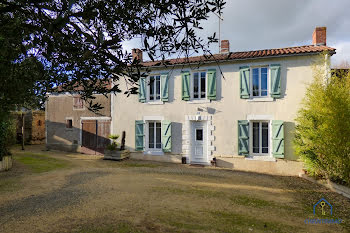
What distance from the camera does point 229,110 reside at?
10.5m

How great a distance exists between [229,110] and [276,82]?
2.44m

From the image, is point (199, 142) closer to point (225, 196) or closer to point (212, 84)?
point (212, 84)

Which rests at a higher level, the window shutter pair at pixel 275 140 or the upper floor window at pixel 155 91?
the upper floor window at pixel 155 91

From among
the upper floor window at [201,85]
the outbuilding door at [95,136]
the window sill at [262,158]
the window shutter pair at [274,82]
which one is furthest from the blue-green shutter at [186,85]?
the outbuilding door at [95,136]

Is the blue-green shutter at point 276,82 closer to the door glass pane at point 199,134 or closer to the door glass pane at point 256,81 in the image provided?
A: the door glass pane at point 256,81

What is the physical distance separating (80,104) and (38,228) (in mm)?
11209

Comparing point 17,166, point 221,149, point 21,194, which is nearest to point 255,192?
point 221,149

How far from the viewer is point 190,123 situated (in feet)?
36.8

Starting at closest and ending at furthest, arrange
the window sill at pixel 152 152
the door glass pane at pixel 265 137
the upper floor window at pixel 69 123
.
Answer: the door glass pane at pixel 265 137 → the window sill at pixel 152 152 → the upper floor window at pixel 69 123

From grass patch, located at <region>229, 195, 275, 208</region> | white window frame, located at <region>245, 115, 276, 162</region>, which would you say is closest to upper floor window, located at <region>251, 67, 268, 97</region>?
white window frame, located at <region>245, 115, 276, 162</region>

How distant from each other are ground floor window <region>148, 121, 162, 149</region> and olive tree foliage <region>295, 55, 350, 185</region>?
6.67 meters

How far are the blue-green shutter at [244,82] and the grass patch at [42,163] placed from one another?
29.6 ft

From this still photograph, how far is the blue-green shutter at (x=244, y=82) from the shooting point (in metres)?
10.1

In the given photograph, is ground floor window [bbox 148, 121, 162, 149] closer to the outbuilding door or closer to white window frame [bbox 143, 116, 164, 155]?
white window frame [bbox 143, 116, 164, 155]
